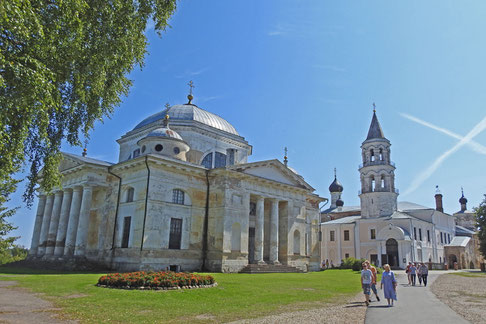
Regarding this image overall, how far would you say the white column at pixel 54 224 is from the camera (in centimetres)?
2945

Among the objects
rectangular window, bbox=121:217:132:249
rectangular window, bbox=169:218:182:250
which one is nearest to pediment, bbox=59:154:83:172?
rectangular window, bbox=121:217:132:249

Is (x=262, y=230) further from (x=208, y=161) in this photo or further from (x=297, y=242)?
(x=208, y=161)

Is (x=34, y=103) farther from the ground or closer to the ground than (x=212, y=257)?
farther from the ground

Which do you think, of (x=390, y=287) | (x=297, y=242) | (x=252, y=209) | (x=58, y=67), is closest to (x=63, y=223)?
(x=252, y=209)

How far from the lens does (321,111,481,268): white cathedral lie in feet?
166

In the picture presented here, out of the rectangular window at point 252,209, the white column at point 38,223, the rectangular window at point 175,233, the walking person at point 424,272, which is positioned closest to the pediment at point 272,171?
the rectangular window at point 252,209

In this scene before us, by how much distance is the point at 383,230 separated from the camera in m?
51.2

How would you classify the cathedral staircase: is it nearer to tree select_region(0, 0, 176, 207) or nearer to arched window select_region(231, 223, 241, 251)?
arched window select_region(231, 223, 241, 251)

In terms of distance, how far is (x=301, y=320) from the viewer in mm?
9477

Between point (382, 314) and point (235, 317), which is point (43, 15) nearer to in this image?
point (235, 317)

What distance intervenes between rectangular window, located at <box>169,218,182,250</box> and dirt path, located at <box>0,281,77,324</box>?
12754mm

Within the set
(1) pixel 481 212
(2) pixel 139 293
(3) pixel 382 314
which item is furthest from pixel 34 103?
(1) pixel 481 212

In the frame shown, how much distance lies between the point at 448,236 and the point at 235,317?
66560 mm

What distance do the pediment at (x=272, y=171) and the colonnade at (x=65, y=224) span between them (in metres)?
12.0
